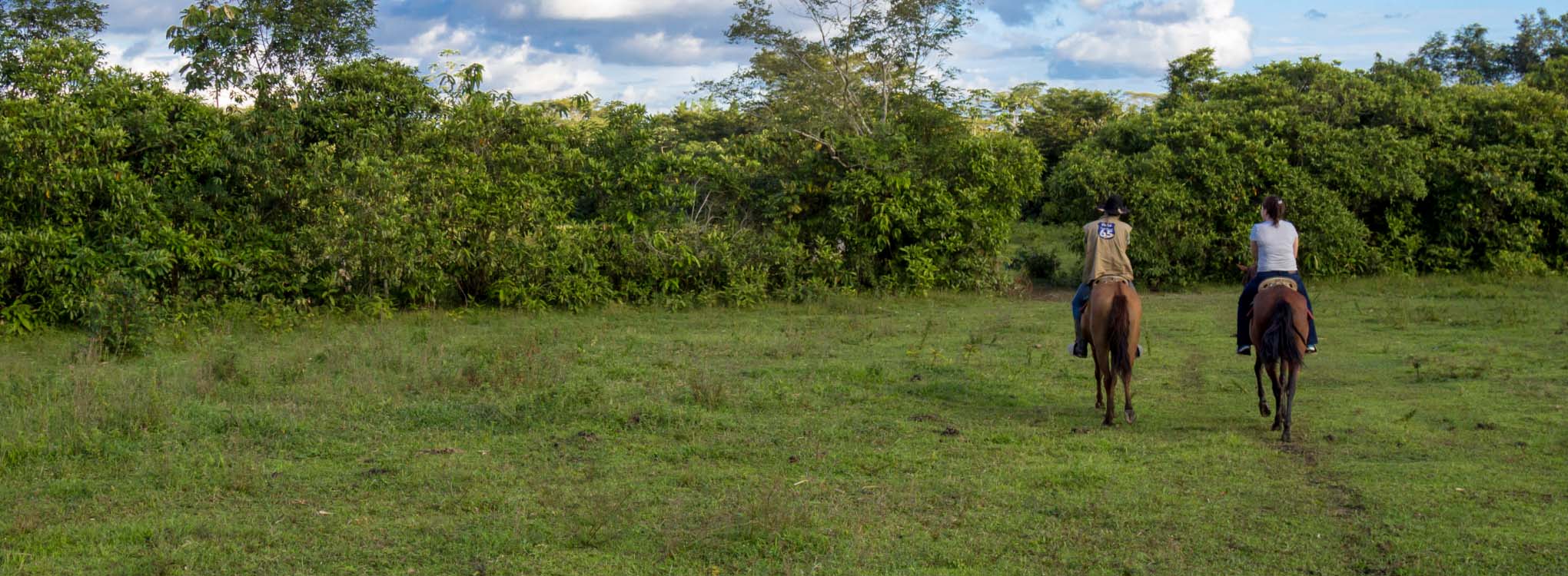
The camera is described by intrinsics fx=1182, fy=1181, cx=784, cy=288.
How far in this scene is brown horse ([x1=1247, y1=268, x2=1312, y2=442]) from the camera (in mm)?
7605

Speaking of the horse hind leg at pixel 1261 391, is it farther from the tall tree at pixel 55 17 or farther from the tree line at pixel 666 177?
the tall tree at pixel 55 17

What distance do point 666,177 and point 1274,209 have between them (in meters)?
8.33

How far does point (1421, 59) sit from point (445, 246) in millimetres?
29847

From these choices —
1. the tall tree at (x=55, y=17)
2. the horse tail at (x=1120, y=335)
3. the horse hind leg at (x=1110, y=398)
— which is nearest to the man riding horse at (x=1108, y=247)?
the horse tail at (x=1120, y=335)

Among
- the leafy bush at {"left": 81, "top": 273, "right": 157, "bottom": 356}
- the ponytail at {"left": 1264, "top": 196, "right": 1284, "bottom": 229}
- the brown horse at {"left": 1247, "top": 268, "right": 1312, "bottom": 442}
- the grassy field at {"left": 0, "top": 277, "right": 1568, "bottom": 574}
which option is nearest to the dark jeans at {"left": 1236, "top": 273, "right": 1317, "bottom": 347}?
the brown horse at {"left": 1247, "top": 268, "right": 1312, "bottom": 442}

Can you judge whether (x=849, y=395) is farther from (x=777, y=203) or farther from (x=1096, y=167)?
(x=1096, y=167)

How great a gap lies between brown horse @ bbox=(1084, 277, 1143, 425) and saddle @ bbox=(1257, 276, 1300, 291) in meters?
0.85

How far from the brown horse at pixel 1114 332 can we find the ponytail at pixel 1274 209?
110 cm

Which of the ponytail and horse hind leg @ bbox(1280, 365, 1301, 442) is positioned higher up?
the ponytail

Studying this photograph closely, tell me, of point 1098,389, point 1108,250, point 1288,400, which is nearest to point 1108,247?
point 1108,250

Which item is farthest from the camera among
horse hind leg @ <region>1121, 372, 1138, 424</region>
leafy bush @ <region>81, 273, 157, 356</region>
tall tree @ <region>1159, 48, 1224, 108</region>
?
tall tree @ <region>1159, 48, 1224, 108</region>

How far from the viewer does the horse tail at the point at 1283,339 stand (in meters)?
7.64

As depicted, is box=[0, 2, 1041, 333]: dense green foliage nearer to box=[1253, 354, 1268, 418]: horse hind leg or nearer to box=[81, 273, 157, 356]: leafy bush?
box=[81, 273, 157, 356]: leafy bush

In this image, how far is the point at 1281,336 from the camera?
771 cm
